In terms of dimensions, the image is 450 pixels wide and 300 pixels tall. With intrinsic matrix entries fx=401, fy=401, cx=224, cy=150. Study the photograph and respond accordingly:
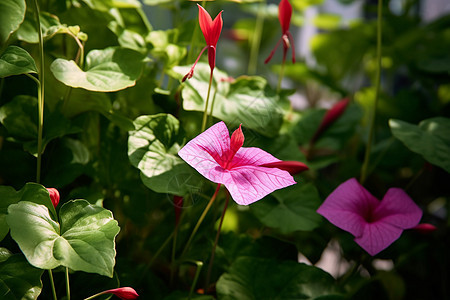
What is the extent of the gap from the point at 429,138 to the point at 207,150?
327mm

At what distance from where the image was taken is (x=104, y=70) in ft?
1.45

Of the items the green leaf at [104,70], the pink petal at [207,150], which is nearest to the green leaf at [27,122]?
the green leaf at [104,70]

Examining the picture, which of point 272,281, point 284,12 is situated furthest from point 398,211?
point 284,12

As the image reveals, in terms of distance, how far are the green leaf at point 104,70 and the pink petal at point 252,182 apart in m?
0.15

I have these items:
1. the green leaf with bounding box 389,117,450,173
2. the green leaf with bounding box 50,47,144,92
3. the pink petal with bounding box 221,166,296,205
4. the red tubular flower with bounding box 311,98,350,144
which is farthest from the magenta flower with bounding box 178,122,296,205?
the red tubular flower with bounding box 311,98,350,144

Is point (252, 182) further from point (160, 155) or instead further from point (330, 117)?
point (330, 117)

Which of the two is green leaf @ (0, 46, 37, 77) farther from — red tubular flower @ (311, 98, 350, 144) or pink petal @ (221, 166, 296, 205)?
red tubular flower @ (311, 98, 350, 144)

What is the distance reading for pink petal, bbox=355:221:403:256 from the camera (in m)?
0.45

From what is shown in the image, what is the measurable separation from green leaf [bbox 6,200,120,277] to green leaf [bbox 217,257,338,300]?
178mm

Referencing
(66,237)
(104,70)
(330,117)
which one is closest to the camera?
(66,237)

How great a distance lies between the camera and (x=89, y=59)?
454 mm

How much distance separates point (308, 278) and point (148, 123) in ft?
0.84

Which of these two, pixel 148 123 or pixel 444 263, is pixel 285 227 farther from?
pixel 444 263

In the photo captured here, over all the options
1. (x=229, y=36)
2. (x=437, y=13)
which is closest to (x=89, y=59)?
(x=229, y=36)
